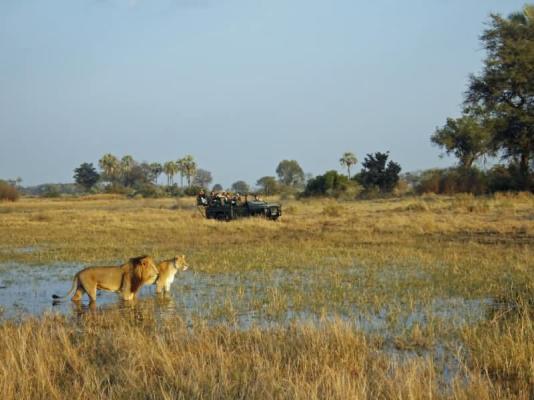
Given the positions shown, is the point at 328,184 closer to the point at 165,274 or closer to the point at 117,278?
the point at 165,274

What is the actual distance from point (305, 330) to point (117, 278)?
4.75m

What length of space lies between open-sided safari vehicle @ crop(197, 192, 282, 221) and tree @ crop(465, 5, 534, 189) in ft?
55.0

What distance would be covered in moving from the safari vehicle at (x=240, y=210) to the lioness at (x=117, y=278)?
19.3 metres

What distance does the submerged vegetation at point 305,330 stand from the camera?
20.7 feet

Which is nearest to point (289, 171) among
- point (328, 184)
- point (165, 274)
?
point (328, 184)

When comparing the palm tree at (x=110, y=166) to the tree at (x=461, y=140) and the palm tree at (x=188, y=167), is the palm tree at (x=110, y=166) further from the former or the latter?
the tree at (x=461, y=140)

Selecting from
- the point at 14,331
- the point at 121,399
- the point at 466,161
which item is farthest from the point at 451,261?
the point at 466,161

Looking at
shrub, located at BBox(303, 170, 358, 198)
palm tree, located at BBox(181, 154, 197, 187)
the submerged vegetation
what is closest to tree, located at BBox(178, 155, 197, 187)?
palm tree, located at BBox(181, 154, 197, 187)

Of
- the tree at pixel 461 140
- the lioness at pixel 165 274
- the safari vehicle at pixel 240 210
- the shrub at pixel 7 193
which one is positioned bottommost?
the lioness at pixel 165 274

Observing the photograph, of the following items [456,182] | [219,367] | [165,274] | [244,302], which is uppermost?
[456,182]

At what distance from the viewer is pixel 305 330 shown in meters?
8.09

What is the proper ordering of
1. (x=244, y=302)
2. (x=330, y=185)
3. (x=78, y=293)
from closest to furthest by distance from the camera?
(x=244, y=302) → (x=78, y=293) → (x=330, y=185)

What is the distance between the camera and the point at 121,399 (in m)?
6.01

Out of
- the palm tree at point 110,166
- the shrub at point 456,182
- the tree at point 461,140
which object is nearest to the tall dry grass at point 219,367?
the shrub at point 456,182
